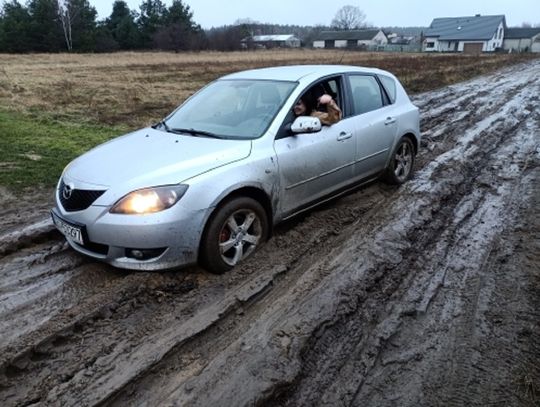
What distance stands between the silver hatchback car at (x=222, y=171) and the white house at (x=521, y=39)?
93544 millimetres

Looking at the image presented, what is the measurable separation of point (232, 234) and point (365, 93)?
277cm

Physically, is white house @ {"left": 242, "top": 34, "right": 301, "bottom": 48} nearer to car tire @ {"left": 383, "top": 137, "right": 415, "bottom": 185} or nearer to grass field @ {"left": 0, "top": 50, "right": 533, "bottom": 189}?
grass field @ {"left": 0, "top": 50, "right": 533, "bottom": 189}

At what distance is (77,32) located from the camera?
57.7 metres

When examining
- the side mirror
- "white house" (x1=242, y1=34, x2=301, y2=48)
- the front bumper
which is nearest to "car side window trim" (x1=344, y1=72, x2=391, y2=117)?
the side mirror

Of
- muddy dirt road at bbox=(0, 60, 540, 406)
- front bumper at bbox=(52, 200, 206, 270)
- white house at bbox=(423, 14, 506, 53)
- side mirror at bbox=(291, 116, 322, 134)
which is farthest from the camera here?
white house at bbox=(423, 14, 506, 53)

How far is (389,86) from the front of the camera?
20.3ft

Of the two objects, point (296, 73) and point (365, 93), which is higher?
point (296, 73)

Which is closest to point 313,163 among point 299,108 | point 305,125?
point 305,125

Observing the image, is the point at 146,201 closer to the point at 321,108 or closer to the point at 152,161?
the point at 152,161

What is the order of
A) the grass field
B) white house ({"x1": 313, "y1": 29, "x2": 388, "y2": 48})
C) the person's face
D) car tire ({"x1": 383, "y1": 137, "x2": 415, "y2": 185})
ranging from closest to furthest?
the person's face
car tire ({"x1": 383, "y1": 137, "x2": 415, "y2": 185})
the grass field
white house ({"x1": 313, "y1": 29, "x2": 388, "y2": 48})

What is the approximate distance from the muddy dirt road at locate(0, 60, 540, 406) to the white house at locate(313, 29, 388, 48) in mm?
98186

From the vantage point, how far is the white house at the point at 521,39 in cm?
8356

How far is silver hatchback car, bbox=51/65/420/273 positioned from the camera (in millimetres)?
3627

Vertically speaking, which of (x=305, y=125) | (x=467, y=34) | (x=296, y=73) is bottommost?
(x=305, y=125)
